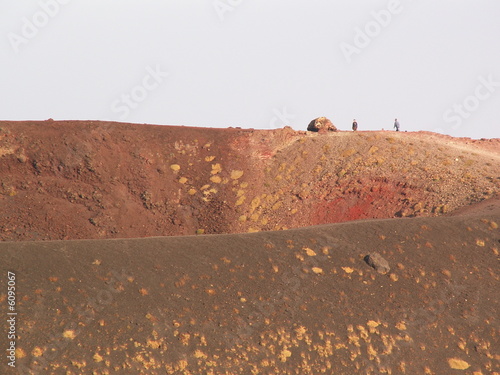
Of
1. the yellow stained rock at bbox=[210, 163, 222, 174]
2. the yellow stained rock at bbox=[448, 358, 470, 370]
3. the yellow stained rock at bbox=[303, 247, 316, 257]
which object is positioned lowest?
the yellow stained rock at bbox=[448, 358, 470, 370]

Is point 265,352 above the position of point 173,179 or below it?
below

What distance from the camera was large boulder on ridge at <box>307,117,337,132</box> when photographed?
43469 millimetres

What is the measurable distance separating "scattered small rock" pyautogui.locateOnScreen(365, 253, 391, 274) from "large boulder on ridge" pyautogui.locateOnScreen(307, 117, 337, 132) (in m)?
24.0

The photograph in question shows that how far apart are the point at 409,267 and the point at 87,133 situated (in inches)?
970

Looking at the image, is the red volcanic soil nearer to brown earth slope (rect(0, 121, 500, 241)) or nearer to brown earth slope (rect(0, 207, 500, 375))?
brown earth slope (rect(0, 207, 500, 375))

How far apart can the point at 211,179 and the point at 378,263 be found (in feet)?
67.1

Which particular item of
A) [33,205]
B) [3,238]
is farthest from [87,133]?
[3,238]

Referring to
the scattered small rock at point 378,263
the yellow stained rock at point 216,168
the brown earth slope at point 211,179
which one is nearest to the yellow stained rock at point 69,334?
the scattered small rock at point 378,263

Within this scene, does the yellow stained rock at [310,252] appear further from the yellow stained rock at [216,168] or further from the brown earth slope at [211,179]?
the yellow stained rock at [216,168]

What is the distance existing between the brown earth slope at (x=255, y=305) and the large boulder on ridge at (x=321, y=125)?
22.6 meters

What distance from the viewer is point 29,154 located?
1490 inches

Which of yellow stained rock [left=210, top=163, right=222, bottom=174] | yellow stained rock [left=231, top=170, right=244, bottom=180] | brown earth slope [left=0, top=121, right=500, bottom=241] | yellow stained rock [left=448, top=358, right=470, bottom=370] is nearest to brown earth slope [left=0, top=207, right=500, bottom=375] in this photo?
yellow stained rock [left=448, top=358, right=470, bottom=370]

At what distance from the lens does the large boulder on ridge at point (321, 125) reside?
43.5 metres

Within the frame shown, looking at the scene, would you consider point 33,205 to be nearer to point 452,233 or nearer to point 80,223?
point 80,223
